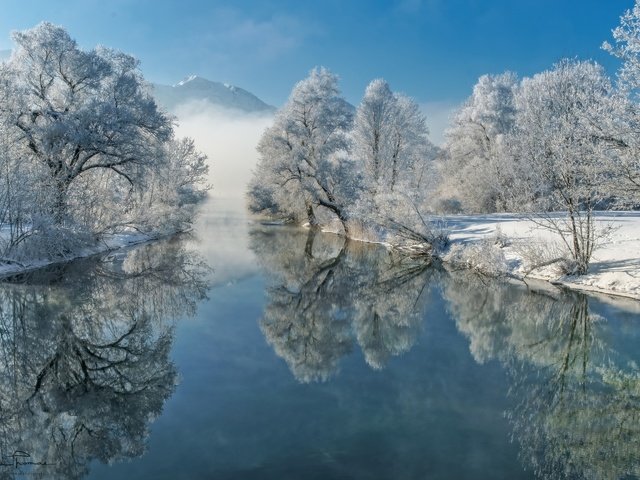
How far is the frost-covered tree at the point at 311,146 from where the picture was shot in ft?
116

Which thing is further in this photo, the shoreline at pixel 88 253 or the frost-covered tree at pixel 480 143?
the frost-covered tree at pixel 480 143

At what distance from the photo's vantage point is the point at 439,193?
44719mm

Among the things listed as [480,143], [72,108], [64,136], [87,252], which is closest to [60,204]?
[87,252]

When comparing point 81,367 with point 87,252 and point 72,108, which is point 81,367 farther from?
point 72,108

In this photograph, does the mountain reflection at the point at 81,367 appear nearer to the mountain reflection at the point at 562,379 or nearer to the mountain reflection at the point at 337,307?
the mountain reflection at the point at 337,307

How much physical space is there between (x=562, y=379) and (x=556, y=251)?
11.1 metres

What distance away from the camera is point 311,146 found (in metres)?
36.6

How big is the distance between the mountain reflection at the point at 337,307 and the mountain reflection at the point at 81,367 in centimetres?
268

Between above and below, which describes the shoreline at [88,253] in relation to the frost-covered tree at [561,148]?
below

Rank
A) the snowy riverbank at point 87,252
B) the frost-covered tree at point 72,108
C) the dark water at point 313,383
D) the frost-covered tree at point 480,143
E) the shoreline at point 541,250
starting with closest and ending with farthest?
the dark water at point 313,383 → the shoreline at point 541,250 → the snowy riverbank at point 87,252 → the frost-covered tree at point 72,108 → the frost-covered tree at point 480,143

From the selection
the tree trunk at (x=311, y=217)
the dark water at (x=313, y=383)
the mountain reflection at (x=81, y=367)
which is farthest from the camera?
the tree trunk at (x=311, y=217)

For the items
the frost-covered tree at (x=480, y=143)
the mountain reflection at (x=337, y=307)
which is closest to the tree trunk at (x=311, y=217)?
the frost-covered tree at (x=480, y=143)

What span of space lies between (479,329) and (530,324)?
60.6 inches

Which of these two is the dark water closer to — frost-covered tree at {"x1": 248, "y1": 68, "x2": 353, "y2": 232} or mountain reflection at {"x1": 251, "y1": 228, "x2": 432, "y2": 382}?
mountain reflection at {"x1": 251, "y1": 228, "x2": 432, "y2": 382}
